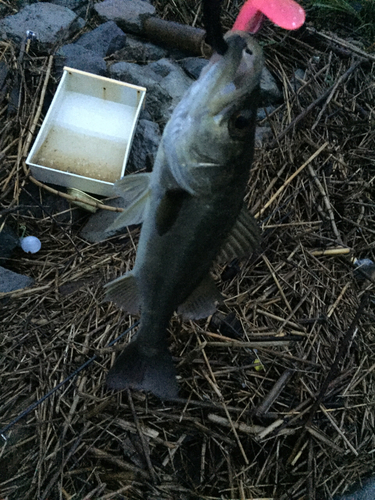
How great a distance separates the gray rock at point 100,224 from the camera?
3686 millimetres

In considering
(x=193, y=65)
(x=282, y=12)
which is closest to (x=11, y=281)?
(x=282, y=12)

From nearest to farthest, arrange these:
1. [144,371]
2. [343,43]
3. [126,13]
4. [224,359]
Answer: [144,371] < [224,359] < [343,43] < [126,13]

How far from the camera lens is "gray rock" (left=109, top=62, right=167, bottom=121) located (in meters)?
4.42

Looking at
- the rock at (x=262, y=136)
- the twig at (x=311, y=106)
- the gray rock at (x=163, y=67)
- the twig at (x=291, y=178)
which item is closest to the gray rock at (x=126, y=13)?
the gray rock at (x=163, y=67)

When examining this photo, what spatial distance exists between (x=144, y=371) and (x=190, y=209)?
104 cm

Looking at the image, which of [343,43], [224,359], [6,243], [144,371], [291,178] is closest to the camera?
[144,371]

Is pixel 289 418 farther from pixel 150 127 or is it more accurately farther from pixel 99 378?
pixel 150 127

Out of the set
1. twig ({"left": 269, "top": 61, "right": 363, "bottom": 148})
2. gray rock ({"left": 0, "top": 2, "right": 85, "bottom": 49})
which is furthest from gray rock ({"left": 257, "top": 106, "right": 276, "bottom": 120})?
gray rock ({"left": 0, "top": 2, "right": 85, "bottom": 49})

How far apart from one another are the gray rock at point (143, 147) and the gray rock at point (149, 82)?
36 centimetres

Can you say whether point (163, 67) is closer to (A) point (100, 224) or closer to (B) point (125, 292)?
(A) point (100, 224)

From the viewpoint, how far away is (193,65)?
4.78 meters

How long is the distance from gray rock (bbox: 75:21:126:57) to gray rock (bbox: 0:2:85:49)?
0.20 m

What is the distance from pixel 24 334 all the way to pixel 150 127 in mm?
2314

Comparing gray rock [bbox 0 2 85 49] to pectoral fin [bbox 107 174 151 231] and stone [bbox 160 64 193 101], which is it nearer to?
stone [bbox 160 64 193 101]
